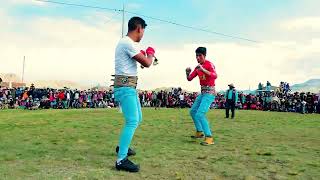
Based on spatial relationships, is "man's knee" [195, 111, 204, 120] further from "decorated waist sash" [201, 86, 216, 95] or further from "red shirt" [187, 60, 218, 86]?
"red shirt" [187, 60, 218, 86]

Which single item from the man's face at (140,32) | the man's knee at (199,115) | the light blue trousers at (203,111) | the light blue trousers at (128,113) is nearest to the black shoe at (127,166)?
the light blue trousers at (128,113)

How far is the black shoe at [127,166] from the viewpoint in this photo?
618 centimetres

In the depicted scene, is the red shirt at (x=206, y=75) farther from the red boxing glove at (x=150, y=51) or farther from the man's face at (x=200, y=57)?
the red boxing glove at (x=150, y=51)

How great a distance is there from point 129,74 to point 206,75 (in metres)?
3.79

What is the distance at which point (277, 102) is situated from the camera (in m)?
39.1

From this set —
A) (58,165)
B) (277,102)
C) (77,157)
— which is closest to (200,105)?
(77,157)

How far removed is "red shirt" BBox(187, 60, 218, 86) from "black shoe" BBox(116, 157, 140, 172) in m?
4.22

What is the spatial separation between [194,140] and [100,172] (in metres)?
4.51

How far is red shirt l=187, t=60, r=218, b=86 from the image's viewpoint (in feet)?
32.7

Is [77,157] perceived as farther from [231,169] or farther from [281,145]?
[281,145]

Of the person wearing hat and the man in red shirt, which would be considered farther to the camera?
the person wearing hat

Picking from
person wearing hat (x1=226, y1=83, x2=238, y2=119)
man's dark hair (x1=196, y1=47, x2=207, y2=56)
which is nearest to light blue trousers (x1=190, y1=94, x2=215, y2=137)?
man's dark hair (x1=196, y1=47, x2=207, y2=56)

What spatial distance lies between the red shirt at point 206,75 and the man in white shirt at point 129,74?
3554 millimetres

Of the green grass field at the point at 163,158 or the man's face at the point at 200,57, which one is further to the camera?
the man's face at the point at 200,57
